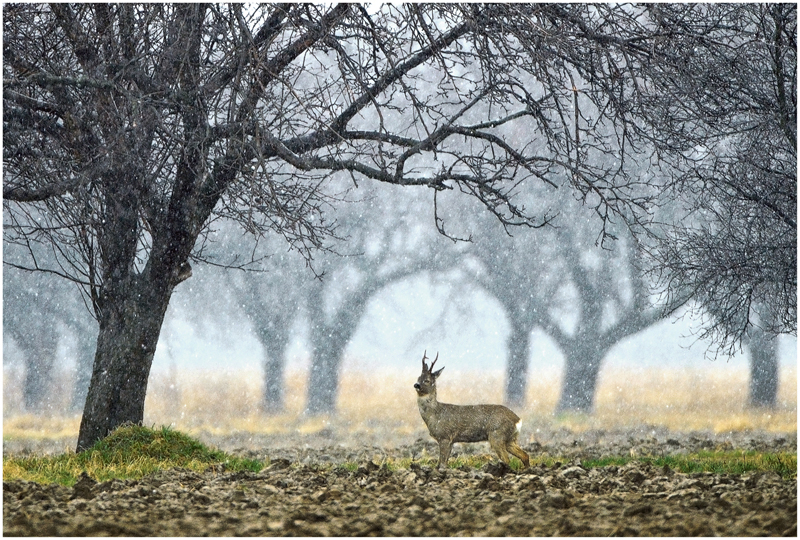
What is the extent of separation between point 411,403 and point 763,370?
10339 millimetres

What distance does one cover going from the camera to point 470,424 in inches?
→ 352

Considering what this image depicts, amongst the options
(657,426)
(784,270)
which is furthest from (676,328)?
(784,270)

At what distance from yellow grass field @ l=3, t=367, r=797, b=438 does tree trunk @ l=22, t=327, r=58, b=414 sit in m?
0.43

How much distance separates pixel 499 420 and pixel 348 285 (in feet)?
Result: 53.1

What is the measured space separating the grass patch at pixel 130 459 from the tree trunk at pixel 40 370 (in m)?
17.5

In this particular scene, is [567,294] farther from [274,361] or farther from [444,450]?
[444,450]

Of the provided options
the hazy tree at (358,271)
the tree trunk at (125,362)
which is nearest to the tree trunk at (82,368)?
the hazy tree at (358,271)

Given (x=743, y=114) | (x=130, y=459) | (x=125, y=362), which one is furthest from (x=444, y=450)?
(x=743, y=114)

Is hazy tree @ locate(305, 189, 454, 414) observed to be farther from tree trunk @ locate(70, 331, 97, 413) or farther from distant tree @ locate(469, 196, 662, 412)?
tree trunk @ locate(70, 331, 97, 413)

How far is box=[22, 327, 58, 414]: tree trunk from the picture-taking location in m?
25.7

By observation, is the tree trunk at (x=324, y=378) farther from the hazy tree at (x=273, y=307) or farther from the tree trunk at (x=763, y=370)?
the tree trunk at (x=763, y=370)

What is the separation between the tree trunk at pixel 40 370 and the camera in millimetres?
25666

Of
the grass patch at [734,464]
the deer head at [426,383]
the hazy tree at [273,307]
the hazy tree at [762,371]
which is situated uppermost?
the hazy tree at [273,307]

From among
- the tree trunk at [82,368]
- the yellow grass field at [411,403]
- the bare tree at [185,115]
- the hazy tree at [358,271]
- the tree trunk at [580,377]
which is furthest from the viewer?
the tree trunk at [82,368]
